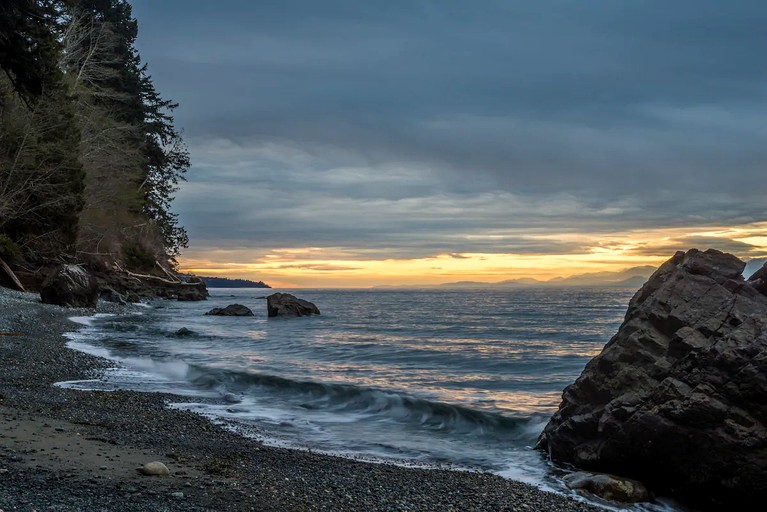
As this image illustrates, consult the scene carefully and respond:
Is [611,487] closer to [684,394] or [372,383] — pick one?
[684,394]

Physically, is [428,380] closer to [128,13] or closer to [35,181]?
[35,181]

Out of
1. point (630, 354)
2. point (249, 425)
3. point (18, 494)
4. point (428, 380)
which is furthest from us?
point (428, 380)

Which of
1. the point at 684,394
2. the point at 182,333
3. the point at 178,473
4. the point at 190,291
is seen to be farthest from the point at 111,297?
the point at 684,394

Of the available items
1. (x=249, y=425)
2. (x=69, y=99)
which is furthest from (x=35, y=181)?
(x=249, y=425)

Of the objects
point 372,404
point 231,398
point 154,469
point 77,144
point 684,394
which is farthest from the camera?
point 77,144

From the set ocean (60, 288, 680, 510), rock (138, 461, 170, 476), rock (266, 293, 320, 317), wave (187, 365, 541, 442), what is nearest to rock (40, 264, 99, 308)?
ocean (60, 288, 680, 510)

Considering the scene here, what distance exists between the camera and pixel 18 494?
5.25 metres

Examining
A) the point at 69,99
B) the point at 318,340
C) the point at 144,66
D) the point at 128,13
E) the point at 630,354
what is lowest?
the point at 318,340

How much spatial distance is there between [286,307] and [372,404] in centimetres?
3658

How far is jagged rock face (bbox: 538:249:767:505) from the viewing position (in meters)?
7.70

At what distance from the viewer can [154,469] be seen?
6414 mm

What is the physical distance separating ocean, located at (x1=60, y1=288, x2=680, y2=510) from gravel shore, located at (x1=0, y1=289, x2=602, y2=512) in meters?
1.13

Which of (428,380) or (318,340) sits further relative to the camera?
(318,340)

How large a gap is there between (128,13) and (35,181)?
113 ft
